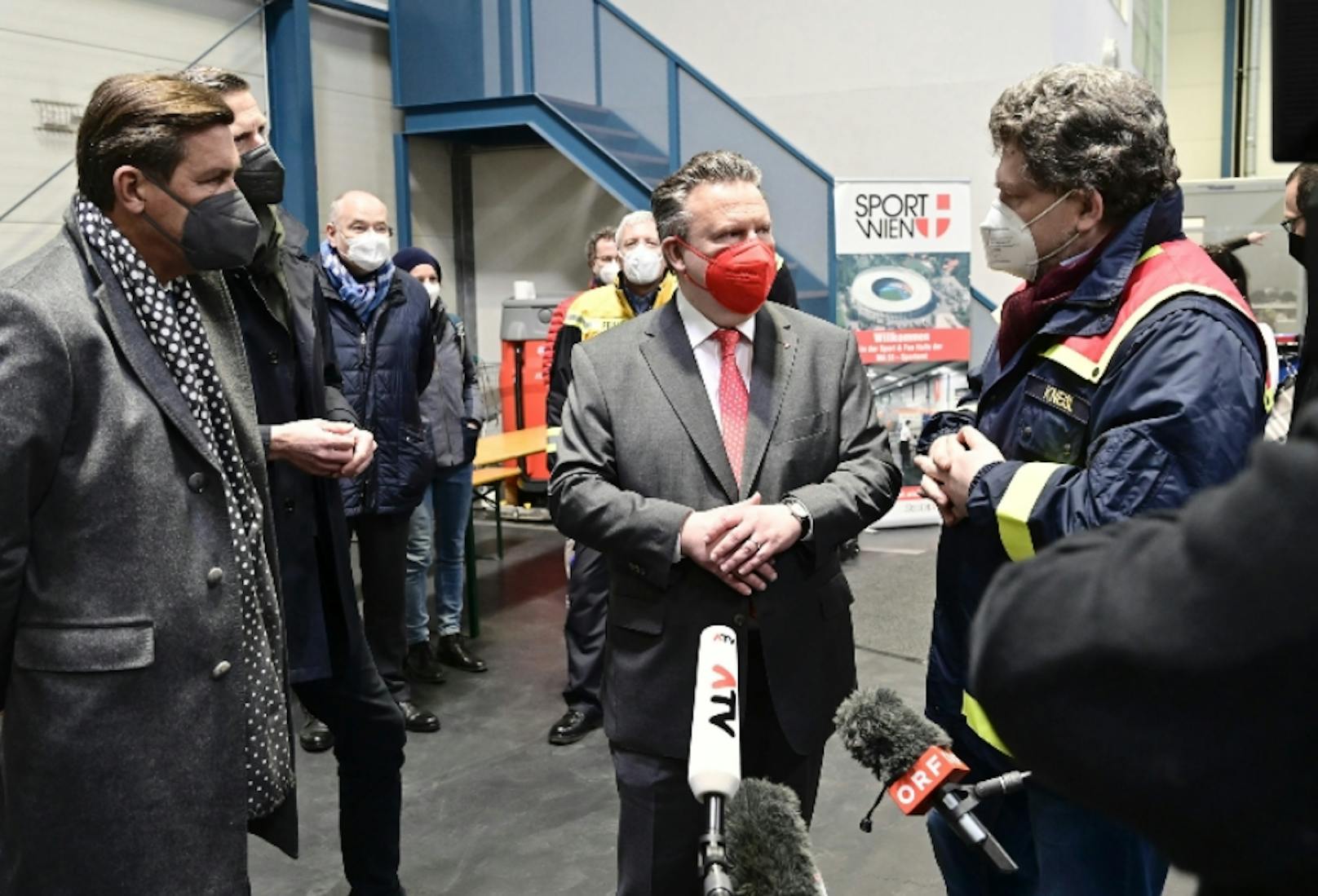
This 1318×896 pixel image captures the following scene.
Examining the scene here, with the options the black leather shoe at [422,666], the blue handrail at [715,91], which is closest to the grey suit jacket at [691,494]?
the black leather shoe at [422,666]

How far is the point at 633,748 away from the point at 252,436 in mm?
852

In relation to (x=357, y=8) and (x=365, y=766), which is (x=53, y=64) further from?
(x=365, y=766)

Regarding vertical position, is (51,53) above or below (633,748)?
above

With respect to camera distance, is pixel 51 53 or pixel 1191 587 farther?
pixel 51 53

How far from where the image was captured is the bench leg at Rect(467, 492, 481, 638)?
5215 millimetres

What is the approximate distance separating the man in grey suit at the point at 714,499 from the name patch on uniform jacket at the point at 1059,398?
445mm

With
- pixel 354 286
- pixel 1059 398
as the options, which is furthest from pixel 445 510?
pixel 1059 398

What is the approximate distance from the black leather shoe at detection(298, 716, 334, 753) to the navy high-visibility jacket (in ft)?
9.16

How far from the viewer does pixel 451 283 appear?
384 inches

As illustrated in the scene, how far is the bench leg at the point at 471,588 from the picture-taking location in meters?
5.21

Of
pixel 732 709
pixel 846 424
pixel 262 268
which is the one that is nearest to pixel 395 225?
pixel 262 268

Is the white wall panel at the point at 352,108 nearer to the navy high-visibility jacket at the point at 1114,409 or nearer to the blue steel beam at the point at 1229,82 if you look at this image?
the navy high-visibility jacket at the point at 1114,409

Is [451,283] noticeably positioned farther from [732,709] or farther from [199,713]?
[732,709]

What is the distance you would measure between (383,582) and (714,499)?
2375 mm
